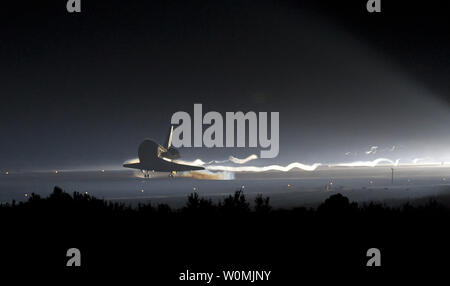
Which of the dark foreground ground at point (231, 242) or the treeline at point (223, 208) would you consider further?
the treeline at point (223, 208)

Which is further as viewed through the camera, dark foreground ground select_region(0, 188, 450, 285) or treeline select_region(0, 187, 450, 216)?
treeline select_region(0, 187, 450, 216)

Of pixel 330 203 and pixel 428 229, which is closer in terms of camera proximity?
pixel 428 229

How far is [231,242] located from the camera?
3416 cm

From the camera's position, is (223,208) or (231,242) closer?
(231,242)

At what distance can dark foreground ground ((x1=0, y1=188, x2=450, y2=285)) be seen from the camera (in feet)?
98.0

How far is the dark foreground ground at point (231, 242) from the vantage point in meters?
29.9
